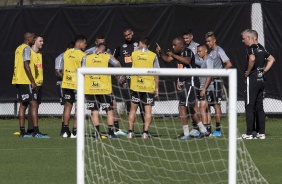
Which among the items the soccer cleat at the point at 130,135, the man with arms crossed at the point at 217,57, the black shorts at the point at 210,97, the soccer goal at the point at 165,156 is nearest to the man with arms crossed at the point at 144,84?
the soccer cleat at the point at 130,135

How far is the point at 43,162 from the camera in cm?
1338

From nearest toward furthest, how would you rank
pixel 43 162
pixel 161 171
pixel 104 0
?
pixel 161 171 → pixel 43 162 → pixel 104 0

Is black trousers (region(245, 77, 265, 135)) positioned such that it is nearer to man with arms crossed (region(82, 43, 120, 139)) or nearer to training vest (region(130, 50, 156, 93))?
training vest (region(130, 50, 156, 93))

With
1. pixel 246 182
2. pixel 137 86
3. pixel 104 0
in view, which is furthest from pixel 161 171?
pixel 104 0

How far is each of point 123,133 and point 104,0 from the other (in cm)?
1045

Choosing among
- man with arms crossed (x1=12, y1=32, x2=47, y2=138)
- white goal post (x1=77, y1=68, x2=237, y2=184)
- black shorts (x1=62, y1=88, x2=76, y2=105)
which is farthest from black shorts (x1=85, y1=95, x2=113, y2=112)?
white goal post (x1=77, y1=68, x2=237, y2=184)

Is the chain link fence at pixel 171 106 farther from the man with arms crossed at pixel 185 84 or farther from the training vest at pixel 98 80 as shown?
the training vest at pixel 98 80

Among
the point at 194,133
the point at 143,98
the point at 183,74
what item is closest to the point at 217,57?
the point at 194,133

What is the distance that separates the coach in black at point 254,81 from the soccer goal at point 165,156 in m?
0.73

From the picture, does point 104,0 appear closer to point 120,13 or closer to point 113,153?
point 120,13

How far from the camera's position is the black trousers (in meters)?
17.3

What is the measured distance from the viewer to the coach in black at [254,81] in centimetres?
A: 1717

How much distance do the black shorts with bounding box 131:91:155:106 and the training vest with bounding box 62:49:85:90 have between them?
4.26ft

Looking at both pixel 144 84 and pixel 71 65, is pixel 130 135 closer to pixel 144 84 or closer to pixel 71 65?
pixel 144 84
